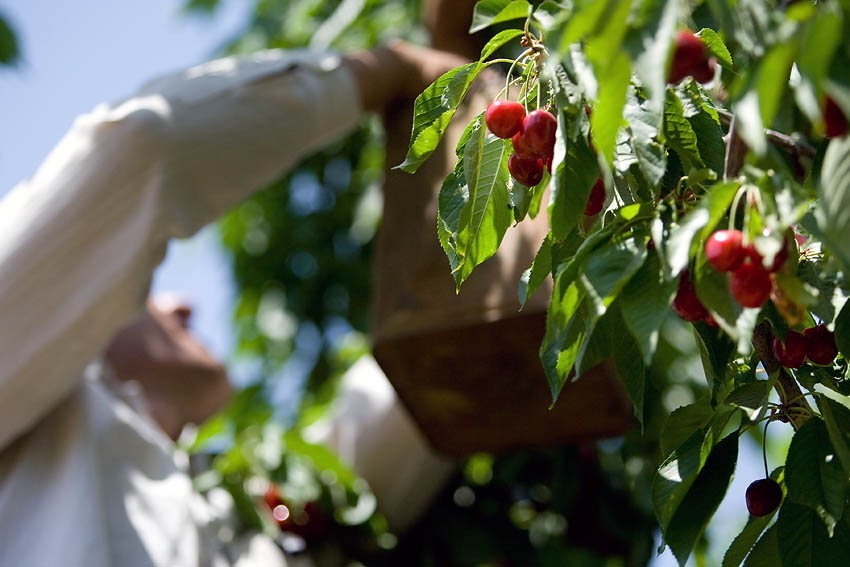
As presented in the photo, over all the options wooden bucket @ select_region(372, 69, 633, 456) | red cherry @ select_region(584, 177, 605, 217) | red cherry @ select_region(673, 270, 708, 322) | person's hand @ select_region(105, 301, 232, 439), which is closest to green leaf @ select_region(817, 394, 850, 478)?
red cherry @ select_region(673, 270, 708, 322)

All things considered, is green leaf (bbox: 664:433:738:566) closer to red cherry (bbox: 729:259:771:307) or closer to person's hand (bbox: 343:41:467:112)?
red cherry (bbox: 729:259:771:307)

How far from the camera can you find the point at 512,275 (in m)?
1.48

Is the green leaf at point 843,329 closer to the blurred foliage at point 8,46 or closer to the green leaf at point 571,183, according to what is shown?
the green leaf at point 571,183

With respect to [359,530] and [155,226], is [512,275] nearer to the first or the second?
[155,226]

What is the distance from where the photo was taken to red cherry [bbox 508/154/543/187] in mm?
907

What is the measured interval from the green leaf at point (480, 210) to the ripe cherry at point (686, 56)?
0.67ft

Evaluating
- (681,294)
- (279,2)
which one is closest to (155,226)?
(681,294)

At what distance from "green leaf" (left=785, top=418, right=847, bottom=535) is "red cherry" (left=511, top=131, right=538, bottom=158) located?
1.06 ft

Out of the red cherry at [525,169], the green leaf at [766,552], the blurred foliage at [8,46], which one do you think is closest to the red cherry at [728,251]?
the red cherry at [525,169]

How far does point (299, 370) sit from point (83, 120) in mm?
1709

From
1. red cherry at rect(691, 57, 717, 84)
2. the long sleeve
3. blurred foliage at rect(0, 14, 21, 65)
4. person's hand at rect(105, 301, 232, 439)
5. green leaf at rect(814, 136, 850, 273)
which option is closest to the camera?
green leaf at rect(814, 136, 850, 273)

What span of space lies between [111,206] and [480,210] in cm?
77

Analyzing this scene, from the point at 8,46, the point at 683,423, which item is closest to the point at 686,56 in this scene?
the point at 683,423

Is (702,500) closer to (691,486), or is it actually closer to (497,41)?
(691,486)
